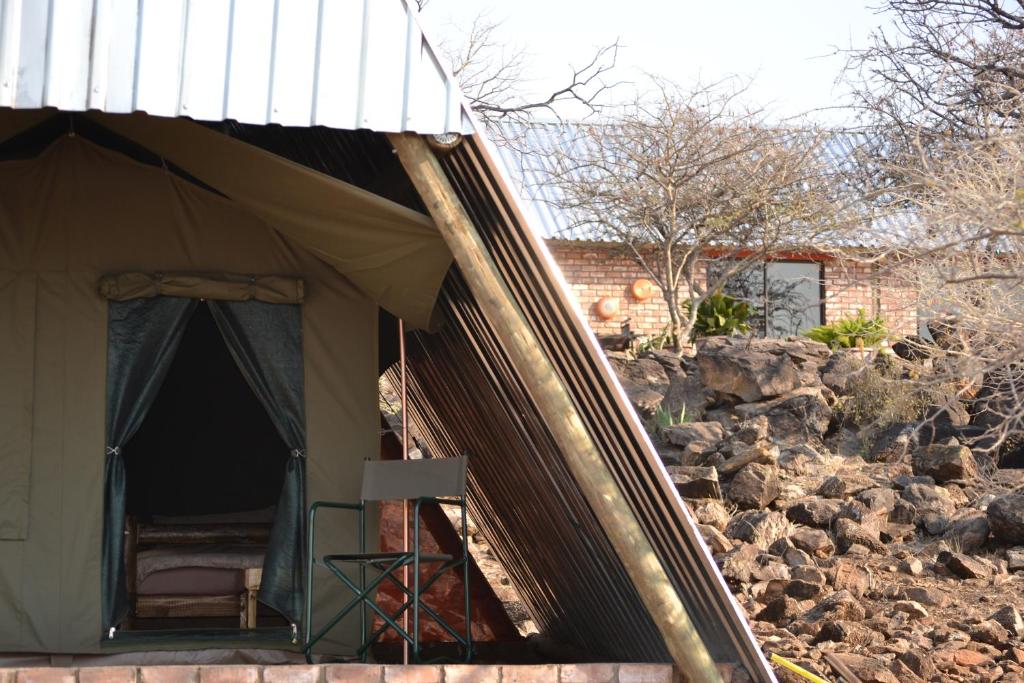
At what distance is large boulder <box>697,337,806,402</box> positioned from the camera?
1123 cm

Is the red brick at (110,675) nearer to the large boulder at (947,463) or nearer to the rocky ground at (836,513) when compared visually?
the rocky ground at (836,513)

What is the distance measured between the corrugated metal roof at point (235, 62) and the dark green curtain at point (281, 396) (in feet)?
5.38

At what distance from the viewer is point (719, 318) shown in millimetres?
13211

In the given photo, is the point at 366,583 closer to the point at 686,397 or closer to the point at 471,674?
the point at 471,674

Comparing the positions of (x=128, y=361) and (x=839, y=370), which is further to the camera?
(x=839, y=370)

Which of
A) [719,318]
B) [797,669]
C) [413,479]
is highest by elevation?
[719,318]

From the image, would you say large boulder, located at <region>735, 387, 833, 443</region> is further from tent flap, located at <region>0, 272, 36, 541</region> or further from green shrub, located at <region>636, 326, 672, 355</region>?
tent flap, located at <region>0, 272, 36, 541</region>

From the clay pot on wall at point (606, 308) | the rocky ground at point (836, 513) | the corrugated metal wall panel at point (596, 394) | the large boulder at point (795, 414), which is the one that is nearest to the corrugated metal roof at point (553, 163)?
the clay pot on wall at point (606, 308)

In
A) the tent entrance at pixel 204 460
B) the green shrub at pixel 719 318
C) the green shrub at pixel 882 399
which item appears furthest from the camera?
the green shrub at pixel 719 318

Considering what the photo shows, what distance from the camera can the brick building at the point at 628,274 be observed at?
13.6m

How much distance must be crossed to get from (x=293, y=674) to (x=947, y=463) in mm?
6397

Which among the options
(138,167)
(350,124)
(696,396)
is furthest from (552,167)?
(350,124)

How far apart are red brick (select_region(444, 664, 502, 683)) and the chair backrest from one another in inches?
46.6

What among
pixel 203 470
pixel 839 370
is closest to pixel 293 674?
pixel 203 470
